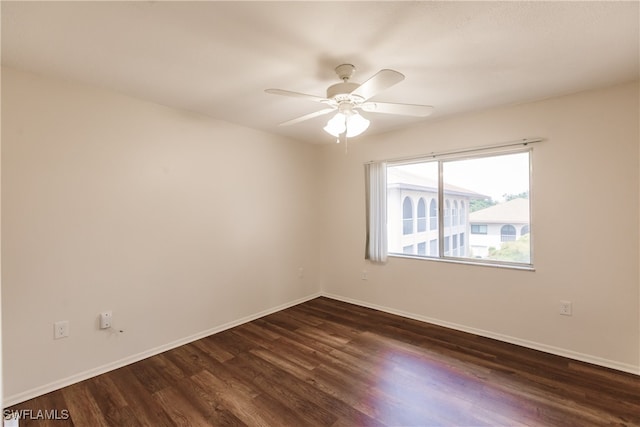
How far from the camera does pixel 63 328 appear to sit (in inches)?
86.6

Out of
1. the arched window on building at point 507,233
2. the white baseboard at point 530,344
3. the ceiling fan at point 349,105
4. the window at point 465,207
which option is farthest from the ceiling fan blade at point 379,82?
the white baseboard at point 530,344

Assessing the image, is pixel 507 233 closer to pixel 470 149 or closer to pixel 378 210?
pixel 470 149

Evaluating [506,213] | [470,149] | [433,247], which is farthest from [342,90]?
[433,247]

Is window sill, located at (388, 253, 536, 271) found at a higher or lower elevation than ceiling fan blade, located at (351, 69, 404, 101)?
lower

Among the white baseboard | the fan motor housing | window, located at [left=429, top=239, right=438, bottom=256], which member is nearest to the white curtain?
window, located at [left=429, top=239, right=438, bottom=256]

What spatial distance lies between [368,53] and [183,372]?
270 centimetres

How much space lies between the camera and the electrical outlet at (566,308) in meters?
2.55

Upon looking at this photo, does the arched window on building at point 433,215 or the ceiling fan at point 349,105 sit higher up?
the ceiling fan at point 349,105

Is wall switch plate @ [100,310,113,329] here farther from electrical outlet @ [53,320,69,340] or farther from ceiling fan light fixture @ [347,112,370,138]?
ceiling fan light fixture @ [347,112,370,138]

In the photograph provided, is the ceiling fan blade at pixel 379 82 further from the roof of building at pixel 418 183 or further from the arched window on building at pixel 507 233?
the arched window on building at pixel 507 233

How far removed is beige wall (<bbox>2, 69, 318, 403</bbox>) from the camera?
6.68 feet

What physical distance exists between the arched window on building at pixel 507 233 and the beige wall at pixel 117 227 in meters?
2.57

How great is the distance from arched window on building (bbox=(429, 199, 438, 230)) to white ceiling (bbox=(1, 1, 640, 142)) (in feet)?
4.09

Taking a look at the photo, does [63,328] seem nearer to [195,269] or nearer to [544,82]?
[195,269]
